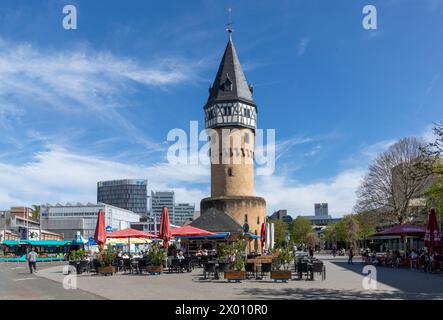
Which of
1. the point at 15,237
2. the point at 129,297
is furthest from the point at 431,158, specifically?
the point at 15,237

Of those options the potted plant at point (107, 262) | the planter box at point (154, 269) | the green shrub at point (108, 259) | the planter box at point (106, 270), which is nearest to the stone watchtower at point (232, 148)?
the potted plant at point (107, 262)

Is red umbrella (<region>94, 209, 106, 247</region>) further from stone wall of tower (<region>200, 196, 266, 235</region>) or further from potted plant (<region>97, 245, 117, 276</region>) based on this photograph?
stone wall of tower (<region>200, 196, 266, 235</region>)

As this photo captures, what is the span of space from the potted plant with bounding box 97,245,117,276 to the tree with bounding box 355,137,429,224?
107 ft

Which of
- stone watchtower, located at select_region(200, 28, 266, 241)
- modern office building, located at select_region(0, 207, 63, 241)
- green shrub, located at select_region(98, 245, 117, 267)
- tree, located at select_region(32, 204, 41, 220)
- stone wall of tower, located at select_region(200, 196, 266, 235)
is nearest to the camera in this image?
green shrub, located at select_region(98, 245, 117, 267)

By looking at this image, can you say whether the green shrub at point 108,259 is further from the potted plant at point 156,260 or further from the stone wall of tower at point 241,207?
the stone wall of tower at point 241,207

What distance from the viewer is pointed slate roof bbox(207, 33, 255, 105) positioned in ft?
203

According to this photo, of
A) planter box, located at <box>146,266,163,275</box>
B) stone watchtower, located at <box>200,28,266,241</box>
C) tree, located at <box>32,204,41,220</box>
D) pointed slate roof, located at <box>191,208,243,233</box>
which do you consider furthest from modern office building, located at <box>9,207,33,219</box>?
planter box, located at <box>146,266,163,275</box>

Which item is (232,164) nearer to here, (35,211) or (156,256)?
(156,256)

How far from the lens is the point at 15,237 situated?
9238cm

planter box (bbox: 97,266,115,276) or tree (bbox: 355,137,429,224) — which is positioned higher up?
tree (bbox: 355,137,429,224)

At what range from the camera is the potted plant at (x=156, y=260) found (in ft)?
80.5

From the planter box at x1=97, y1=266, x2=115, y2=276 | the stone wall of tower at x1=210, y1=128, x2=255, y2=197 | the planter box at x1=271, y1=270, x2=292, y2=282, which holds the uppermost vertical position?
the stone wall of tower at x1=210, y1=128, x2=255, y2=197
